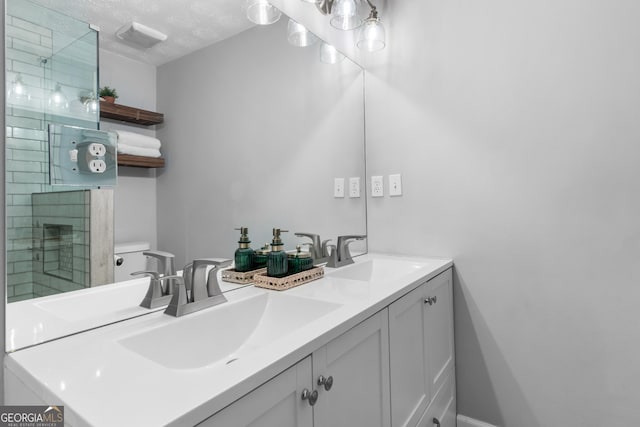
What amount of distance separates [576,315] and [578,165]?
0.61 meters

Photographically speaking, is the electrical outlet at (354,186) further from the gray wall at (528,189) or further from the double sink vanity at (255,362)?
the double sink vanity at (255,362)

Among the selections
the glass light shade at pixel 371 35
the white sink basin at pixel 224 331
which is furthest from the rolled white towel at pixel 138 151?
the glass light shade at pixel 371 35

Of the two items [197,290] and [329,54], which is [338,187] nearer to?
[329,54]

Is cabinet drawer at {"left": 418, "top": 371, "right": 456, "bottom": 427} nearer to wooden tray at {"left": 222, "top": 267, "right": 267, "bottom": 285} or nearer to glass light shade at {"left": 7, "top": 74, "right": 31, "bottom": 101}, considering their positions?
wooden tray at {"left": 222, "top": 267, "right": 267, "bottom": 285}

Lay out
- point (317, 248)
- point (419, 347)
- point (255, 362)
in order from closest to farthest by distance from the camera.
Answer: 1. point (255, 362)
2. point (419, 347)
3. point (317, 248)

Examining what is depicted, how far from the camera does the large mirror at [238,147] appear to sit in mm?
750

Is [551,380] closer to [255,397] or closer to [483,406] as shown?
[483,406]

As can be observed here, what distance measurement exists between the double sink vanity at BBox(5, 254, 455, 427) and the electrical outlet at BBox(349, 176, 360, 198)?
602 mm

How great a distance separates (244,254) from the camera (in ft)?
4.00

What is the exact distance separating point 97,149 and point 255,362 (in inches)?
25.5

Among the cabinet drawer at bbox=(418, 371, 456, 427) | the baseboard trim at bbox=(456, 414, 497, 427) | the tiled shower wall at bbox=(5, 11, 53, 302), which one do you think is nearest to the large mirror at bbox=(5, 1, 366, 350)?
the tiled shower wall at bbox=(5, 11, 53, 302)

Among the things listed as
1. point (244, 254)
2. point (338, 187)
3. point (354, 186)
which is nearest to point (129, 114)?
point (244, 254)

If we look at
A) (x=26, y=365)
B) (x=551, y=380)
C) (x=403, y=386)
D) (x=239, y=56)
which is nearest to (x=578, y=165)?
(x=551, y=380)

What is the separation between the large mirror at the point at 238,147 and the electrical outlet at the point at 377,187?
0.23 ft
